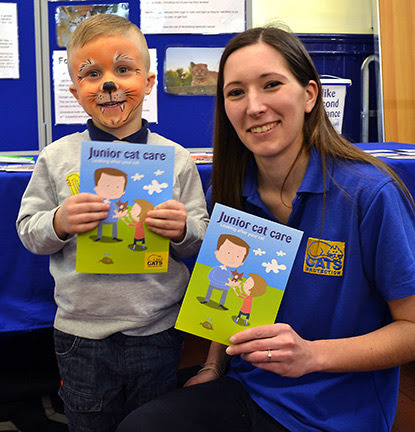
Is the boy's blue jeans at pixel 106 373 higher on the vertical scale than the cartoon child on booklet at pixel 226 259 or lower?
lower

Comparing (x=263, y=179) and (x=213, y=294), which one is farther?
(x=263, y=179)

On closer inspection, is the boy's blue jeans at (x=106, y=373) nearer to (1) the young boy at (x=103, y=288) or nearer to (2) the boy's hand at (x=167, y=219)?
(1) the young boy at (x=103, y=288)

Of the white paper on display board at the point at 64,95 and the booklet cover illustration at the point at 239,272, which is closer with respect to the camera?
the booklet cover illustration at the point at 239,272

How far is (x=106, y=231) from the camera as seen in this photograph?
882 millimetres

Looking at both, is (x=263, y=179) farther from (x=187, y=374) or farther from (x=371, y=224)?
(x=187, y=374)

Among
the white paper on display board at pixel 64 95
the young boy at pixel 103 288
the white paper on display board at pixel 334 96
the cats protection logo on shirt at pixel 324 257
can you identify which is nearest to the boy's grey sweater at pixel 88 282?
the young boy at pixel 103 288

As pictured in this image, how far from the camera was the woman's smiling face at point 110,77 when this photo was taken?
93cm

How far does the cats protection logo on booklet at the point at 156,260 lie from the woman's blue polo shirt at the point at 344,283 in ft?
0.77

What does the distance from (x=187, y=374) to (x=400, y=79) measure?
2.15m

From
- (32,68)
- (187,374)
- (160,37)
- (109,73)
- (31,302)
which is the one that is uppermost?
(160,37)

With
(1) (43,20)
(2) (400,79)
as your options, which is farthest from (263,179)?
(2) (400,79)

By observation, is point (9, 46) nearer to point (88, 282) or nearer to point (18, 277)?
point (18, 277)

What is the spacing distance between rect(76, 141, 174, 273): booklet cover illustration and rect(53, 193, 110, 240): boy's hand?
0.05 feet

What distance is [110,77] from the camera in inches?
37.0
